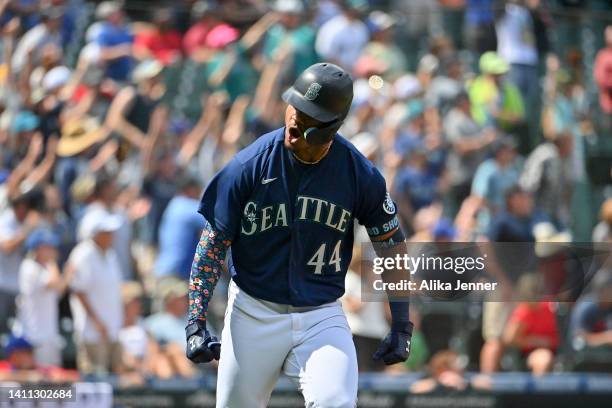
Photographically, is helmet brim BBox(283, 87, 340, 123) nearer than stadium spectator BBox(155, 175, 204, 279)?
Yes

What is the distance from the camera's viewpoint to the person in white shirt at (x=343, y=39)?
12875mm

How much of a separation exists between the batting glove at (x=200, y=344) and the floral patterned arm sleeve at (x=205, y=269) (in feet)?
0.13

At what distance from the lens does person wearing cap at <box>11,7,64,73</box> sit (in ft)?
39.4

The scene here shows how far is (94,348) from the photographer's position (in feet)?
32.3

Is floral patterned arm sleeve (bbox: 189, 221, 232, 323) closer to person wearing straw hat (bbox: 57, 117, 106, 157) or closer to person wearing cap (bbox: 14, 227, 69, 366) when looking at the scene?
person wearing cap (bbox: 14, 227, 69, 366)

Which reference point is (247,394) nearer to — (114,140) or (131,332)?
(131,332)

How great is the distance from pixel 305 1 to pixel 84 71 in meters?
2.89

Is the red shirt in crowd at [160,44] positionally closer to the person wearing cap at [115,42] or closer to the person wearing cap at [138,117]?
the person wearing cap at [115,42]

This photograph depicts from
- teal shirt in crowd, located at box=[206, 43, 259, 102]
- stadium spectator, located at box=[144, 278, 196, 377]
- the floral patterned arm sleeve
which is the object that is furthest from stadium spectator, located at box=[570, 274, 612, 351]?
the floral patterned arm sleeve

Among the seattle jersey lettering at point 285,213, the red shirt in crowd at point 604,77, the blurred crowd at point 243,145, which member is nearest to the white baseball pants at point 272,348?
the seattle jersey lettering at point 285,213

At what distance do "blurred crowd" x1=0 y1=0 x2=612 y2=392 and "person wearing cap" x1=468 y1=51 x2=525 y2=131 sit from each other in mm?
17

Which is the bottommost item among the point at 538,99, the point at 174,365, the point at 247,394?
the point at 174,365

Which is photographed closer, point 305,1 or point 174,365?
point 174,365

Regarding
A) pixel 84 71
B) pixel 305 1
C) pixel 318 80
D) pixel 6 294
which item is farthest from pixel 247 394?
pixel 305 1
